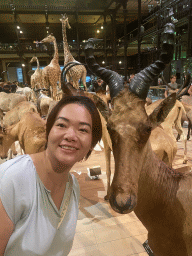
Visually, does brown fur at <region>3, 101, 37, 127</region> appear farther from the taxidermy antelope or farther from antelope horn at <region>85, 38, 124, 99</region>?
the taxidermy antelope

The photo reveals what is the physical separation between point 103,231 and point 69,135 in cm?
208

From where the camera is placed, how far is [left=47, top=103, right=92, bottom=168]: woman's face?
0.98 meters

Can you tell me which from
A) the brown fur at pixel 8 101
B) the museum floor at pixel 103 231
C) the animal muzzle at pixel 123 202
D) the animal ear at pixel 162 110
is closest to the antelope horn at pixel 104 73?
the animal ear at pixel 162 110

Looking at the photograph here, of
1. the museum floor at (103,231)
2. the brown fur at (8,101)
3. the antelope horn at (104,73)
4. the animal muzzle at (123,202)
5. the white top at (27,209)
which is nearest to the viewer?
the white top at (27,209)

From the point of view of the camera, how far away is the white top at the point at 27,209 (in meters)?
0.83

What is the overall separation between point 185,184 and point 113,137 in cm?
72

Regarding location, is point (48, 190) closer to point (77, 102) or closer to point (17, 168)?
point (17, 168)

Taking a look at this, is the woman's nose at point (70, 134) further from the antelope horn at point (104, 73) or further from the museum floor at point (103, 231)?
the museum floor at point (103, 231)

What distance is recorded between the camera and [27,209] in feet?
2.88

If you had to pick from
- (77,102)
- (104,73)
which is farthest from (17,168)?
(104,73)

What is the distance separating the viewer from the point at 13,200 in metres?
0.83

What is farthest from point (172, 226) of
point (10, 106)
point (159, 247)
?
point (10, 106)

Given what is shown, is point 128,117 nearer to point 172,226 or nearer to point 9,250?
point 172,226

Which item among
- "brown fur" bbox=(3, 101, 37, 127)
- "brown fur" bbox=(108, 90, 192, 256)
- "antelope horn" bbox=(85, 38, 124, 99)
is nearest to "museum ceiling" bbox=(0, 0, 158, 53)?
"brown fur" bbox=(3, 101, 37, 127)
